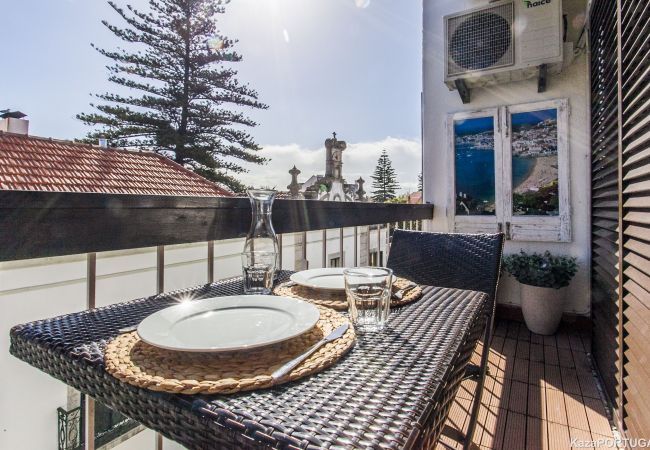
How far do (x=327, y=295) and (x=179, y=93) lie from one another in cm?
1094

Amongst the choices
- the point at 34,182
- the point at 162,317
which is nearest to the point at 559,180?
the point at 162,317

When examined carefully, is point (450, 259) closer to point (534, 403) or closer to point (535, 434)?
point (535, 434)

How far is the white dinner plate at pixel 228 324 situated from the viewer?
0.49 m

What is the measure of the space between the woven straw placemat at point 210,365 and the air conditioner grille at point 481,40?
10.6 feet

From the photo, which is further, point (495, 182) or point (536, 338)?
point (495, 182)

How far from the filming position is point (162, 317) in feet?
1.95

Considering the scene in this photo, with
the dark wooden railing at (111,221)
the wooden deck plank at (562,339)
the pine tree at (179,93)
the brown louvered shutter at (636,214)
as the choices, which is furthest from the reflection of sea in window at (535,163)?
the pine tree at (179,93)

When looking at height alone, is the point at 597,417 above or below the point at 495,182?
below

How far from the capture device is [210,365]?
0.47 meters

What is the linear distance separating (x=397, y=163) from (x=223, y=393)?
79.4 feet

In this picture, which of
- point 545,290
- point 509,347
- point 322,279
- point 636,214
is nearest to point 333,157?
point 545,290

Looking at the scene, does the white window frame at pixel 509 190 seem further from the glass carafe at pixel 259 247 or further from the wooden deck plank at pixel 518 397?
the glass carafe at pixel 259 247

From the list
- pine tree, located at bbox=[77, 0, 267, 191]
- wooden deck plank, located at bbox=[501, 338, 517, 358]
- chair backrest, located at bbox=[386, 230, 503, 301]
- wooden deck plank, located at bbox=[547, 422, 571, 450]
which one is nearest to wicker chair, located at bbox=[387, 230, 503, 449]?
chair backrest, located at bbox=[386, 230, 503, 301]

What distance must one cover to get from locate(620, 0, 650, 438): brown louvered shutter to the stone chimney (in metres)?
9.52
